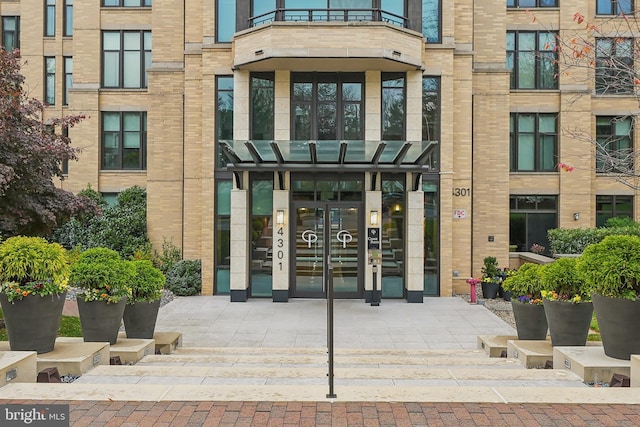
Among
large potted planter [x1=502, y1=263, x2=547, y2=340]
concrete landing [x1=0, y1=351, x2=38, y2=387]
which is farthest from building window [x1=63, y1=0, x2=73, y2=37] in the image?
large potted planter [x1=502, y1=263, x2=547, y2=340]

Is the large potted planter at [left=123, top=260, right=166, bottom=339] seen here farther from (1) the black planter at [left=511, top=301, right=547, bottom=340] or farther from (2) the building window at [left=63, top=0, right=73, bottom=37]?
(2) the building window at [left=63, top=0, right=73, bottom=37]

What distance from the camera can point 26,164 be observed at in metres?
9.91

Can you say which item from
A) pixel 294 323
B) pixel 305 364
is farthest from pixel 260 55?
pixel 305 364

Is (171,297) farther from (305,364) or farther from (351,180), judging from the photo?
(305,364)

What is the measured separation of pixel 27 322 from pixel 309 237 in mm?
9628

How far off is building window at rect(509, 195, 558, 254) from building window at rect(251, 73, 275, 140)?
10.2 m

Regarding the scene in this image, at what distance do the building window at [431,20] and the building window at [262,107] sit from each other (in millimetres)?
4995

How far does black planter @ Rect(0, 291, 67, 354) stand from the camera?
6746mm

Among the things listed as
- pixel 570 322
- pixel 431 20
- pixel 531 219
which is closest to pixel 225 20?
pixel 431 20

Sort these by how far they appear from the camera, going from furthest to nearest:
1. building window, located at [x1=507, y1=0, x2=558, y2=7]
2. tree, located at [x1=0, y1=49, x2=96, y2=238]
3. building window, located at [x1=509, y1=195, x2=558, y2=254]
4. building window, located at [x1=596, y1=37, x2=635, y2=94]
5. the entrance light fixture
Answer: building window, located at [x1=509, y1=195, x2=558, y2=254]
building window, located at [x1=507, y1=0, x2=558, y2=7]
the entrance light fixture
tree, located at [x1=0, y1=49, x2=96, y2=238]
building window, located at [x1=596, y1=37, x2=635, y2=94]

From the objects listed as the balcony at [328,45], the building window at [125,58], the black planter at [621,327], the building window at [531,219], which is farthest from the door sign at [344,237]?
the building window at [125,58]

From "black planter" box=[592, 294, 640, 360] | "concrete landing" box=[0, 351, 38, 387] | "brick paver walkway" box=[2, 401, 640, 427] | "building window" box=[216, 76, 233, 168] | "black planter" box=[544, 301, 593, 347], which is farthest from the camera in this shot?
"building window" box=[216, 76, 233, 168]

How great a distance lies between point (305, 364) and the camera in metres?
7.85

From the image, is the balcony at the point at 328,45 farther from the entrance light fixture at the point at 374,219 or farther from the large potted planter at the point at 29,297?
the large potted planter at the point at 29,297
